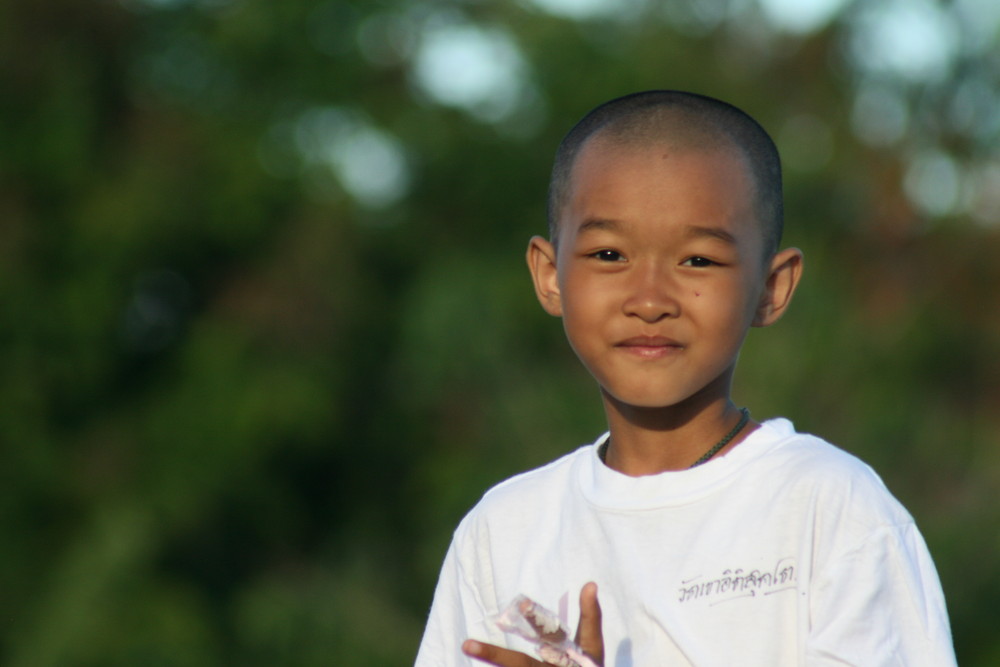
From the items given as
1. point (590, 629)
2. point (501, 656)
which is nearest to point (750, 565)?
point (590, 629)

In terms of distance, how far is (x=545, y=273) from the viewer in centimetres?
269

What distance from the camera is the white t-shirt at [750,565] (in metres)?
2.09

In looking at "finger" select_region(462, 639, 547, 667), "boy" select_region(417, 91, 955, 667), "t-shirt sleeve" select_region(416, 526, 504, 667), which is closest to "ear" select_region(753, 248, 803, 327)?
"boy" select_region(417, 91, 955, 667)

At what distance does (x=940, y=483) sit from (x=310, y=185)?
22.8 ft

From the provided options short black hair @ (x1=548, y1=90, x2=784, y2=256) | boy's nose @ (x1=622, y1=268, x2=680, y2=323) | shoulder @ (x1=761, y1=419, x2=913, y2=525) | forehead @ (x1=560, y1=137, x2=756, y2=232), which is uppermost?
short black hair @ (x1=548, y1=90, x2=784, y2=256)

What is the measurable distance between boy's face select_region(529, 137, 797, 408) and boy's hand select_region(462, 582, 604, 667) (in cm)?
46

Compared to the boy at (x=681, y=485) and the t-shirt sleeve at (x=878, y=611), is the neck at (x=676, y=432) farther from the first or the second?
the t-shirt sleeve at (x=878, y=611)

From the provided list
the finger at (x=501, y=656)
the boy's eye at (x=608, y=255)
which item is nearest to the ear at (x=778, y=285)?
the boy's eye at (x=608, y=255)

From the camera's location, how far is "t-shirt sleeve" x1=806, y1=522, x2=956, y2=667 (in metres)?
2.06


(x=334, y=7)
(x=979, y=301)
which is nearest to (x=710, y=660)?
(x=979, y=301)

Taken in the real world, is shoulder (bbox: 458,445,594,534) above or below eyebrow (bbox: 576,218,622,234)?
below

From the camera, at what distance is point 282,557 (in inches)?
523

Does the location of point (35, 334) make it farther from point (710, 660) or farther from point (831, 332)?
point (710, 660)

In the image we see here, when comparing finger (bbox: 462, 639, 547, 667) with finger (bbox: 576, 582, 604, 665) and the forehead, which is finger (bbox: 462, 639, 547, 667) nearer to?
finger (bbox: 576, 582, 604, 665)
